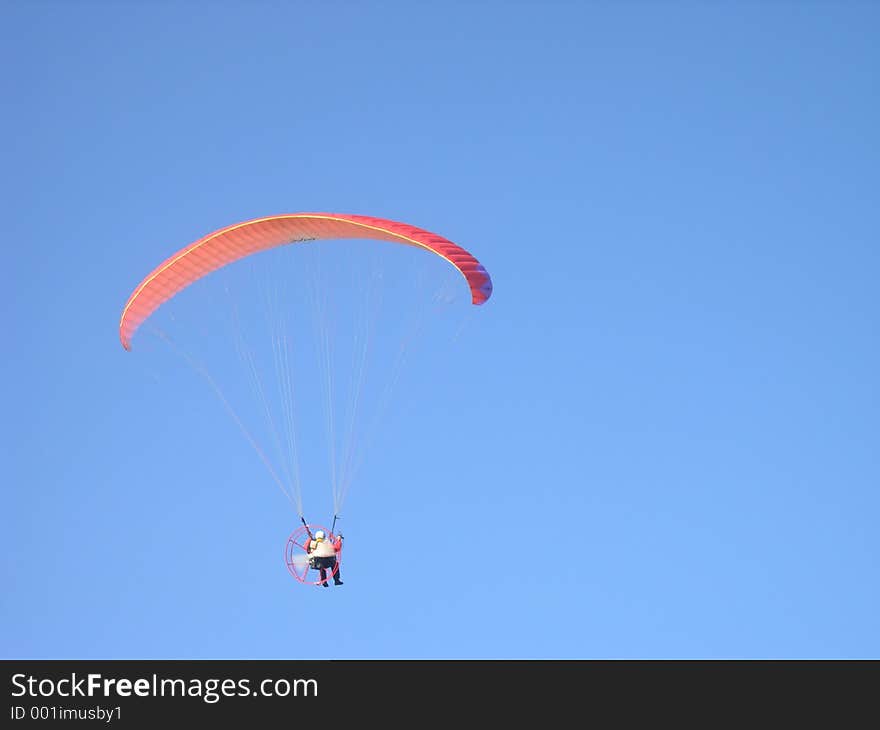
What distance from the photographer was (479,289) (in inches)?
1467

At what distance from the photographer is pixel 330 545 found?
3650cm
